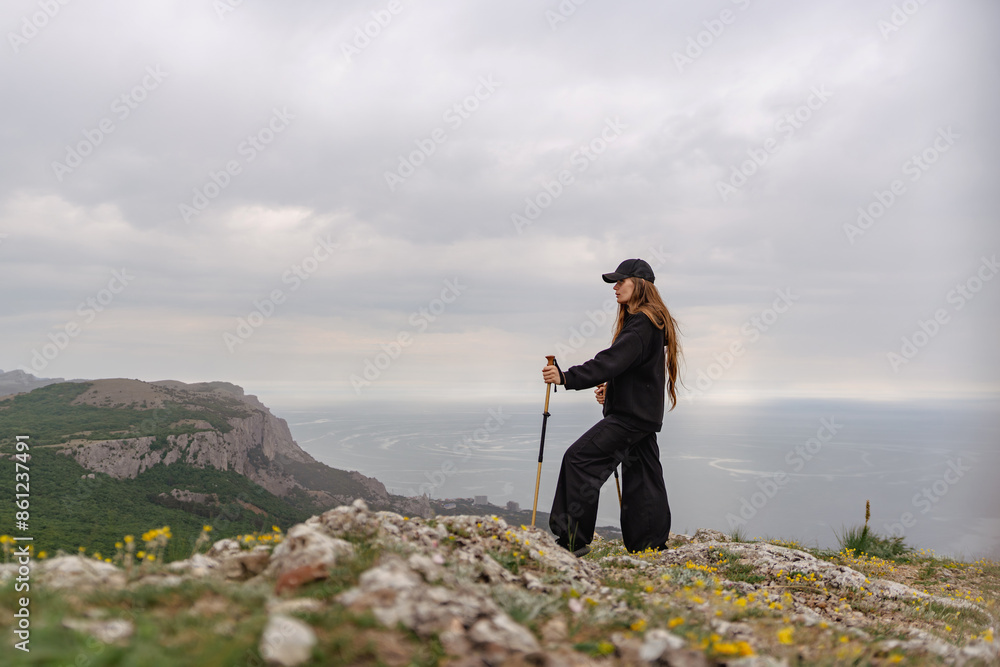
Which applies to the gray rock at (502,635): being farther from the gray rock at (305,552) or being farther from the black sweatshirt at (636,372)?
the black sweatshirt at (636,372)

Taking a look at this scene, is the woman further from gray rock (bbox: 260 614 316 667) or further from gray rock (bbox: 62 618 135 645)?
gray rock (bbox: 62 618 135 645)

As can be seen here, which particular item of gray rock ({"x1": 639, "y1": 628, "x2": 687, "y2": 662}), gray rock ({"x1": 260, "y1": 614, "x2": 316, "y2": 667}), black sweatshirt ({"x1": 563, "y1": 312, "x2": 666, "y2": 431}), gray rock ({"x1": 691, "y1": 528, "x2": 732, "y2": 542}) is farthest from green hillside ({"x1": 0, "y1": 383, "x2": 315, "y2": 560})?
gray rock ({"x1": 639, "y1": 628, "x2": 687, "y2": 662})

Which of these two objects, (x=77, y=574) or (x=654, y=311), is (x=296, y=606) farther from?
(x=654, y=311)

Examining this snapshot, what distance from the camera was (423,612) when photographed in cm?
292

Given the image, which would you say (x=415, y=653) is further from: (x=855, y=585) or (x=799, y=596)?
(x=855, y=585)

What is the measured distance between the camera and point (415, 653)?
105 inches

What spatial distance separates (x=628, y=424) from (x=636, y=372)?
70 centimetres

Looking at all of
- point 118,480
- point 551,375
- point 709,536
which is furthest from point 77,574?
point 118,480

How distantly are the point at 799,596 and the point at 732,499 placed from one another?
4822 inches

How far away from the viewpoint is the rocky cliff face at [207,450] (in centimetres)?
6919

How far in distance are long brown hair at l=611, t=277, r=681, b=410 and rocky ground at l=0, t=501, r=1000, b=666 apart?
293 centimetres

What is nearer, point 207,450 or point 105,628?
point 105,628

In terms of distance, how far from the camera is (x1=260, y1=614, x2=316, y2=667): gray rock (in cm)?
251

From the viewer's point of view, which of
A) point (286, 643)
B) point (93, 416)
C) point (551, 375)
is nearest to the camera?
point (286, 643)
